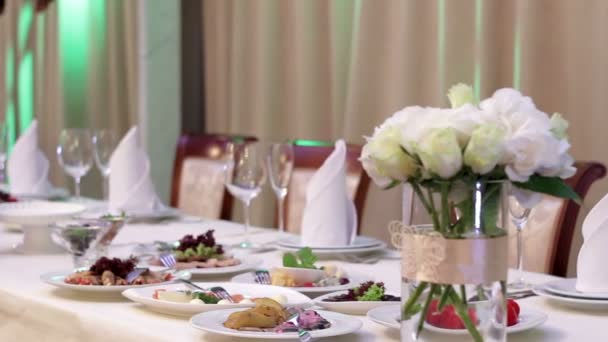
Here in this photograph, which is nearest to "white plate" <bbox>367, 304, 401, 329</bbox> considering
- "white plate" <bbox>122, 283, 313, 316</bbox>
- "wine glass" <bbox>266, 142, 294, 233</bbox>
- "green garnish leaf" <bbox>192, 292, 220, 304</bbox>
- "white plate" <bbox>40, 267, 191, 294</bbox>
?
"white plate" <bbox>122, 283, 313, 316</bbox>

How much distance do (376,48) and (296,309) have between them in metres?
2.64

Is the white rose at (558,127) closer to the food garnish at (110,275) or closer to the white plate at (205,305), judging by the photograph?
the white plate at (205,305)

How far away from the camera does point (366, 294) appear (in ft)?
5.09

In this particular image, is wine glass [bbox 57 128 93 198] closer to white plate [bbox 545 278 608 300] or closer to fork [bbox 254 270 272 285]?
fork [bbox 254 270 272 285]

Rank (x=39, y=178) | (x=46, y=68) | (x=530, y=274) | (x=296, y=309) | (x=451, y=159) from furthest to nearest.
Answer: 1. (x=46, y=68)
2. (x=39, y=178)
3. (x=530, y=274)
4. (x=296, y=309)
5. (x=451, y=159)

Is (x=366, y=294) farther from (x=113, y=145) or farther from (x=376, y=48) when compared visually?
(x=376, y=48)

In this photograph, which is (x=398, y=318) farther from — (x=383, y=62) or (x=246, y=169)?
(x=383, y=62)

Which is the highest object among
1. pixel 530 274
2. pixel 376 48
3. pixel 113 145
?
pixel 376 48

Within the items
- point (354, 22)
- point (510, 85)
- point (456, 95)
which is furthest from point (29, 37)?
point (456, 95)

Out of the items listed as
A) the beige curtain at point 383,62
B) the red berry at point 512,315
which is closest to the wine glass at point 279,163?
the red berry at point 512,315

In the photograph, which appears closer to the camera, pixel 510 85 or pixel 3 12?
pixel 510 85

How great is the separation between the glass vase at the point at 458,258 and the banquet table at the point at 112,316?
3cm

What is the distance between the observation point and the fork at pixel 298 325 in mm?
1309

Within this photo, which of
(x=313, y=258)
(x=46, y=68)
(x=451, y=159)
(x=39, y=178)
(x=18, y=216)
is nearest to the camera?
(x=451, y=159)
